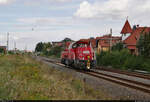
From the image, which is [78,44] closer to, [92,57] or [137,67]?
[92,57]

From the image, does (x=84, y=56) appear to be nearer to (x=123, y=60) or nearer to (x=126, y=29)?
(x=123, y=60)

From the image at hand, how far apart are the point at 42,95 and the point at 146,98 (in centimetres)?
441

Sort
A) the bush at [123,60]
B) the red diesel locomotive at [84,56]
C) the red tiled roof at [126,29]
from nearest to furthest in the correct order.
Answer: the red diesel locomotive at [84,56] < the bush at [123,60] < the red tiled roof at [126,29]

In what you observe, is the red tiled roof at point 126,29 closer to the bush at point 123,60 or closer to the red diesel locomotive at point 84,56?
the bush at point 123,60

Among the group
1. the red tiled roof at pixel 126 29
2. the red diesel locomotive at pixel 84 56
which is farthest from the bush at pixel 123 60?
the red tiled roof at pixel 126 29

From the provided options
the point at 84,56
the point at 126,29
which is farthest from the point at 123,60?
the point at 126,29

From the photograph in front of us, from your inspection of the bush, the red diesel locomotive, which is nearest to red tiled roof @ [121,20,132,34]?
the bush

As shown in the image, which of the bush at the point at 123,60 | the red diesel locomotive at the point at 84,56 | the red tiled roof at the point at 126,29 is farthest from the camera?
the red tiled roof at the point at 126,29

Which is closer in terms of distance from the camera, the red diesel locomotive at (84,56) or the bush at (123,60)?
the red diesel locomotive at (84,56)

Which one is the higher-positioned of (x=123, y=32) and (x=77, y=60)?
(x=123, y=32)

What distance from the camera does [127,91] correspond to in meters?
9.98

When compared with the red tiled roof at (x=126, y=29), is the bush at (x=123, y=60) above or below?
below

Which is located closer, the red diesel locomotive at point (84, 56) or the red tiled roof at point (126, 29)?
the red diesel locomotive at point (84, 56)

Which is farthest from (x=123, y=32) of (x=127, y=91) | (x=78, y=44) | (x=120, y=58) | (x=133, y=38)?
(x=127, y=91)
